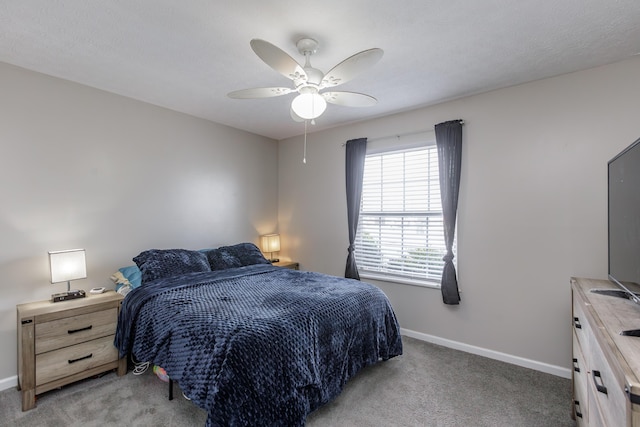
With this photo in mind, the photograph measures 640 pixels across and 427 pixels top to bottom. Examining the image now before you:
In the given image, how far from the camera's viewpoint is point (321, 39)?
209cm

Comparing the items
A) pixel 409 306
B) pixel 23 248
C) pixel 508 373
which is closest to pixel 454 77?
pixel 409 306

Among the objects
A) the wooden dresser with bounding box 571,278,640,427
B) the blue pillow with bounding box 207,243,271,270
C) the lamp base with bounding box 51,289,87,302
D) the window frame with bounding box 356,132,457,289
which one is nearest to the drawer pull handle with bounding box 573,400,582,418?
the wooden dresser with bounding box 571,278,640,427

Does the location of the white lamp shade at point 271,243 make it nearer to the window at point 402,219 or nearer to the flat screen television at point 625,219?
the window at point 402,219

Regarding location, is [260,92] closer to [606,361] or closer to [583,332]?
[606,361]

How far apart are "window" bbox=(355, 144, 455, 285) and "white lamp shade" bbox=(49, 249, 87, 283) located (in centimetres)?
286

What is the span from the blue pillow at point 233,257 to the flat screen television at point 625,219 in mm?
3147

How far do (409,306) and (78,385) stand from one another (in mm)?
3172

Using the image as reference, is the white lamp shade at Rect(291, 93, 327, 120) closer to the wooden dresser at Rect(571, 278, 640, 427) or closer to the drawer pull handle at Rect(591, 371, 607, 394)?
the wooden dresser at Rect(571, 278, 640, 427)

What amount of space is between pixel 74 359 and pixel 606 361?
328cm

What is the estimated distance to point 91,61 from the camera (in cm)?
242

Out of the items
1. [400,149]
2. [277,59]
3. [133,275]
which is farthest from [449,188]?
[133,275]

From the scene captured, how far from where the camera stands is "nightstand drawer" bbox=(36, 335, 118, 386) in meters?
2.25

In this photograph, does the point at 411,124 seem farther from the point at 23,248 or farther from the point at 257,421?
the point at 23,248

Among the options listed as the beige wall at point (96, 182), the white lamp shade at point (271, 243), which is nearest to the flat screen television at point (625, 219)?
the white lamp shade at point (271, 243)
